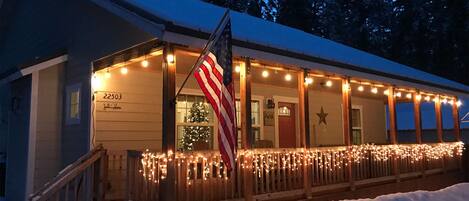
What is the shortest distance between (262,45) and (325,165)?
316 centimetres

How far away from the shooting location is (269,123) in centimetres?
1215

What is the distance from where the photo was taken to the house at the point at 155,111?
6.44 meters

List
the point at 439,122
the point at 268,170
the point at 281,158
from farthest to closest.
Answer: the point at 439,122
the point at 281,158
the point at 268,170

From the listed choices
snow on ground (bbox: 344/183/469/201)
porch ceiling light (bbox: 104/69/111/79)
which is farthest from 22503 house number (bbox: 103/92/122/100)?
snow on ground (bbox: 344/183/469/201)

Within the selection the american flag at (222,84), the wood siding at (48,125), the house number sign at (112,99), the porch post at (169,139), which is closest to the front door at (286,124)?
the house number sign at (112,99)

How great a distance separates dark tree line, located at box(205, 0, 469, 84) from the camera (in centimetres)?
2825

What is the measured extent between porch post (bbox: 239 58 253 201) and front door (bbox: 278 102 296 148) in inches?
206

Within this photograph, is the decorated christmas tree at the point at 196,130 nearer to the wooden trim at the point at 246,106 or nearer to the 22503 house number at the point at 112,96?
the 22503 house number at the point at 112,96

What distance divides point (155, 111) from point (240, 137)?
2.06 metres

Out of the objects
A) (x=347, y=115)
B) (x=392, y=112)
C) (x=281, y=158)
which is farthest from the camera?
(x=392, y=112)

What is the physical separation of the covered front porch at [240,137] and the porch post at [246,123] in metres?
0.02

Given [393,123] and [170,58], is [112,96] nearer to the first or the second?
[170,58]

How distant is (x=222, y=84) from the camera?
216 inches

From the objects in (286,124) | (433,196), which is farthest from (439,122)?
(433,196)
